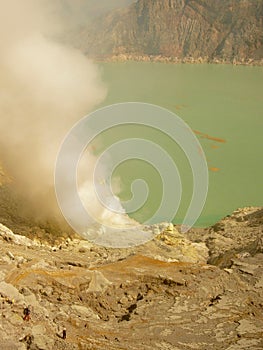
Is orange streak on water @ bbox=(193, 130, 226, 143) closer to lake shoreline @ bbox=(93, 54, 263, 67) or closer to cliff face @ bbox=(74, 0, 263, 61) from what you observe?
lake shoreline @ bbox=(93, 54, 263, 67)

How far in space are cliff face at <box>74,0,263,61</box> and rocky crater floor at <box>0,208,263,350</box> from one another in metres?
68.9

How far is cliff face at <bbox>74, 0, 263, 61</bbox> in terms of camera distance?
7769 cm

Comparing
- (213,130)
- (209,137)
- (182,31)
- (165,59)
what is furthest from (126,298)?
(182,31)

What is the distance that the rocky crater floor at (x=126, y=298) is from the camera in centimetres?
572

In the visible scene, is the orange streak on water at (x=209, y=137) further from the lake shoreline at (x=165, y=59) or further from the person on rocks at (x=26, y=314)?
the lake shoreline at (x=165, y=59)

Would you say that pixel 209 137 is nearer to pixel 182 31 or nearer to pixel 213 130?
pixel 213 130

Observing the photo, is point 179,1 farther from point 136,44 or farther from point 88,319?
point 88,319

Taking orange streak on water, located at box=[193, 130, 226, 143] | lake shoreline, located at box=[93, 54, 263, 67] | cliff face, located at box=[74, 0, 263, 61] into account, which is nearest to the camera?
orange streak on water, located at box=[193, 130, 226, 143]

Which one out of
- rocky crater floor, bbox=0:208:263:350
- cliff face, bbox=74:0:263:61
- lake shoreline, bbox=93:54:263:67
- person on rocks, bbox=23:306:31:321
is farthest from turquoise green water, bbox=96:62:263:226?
cliff face, bbox=74:0:263:61

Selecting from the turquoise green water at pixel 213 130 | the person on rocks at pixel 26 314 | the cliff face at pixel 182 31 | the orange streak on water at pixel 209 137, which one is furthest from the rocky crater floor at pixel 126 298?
the cliff face at pixel 182 31

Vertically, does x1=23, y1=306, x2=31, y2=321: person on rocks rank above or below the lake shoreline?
below

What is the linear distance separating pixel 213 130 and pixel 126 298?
842 inches

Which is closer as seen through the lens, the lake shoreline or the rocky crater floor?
the rocky crater floor

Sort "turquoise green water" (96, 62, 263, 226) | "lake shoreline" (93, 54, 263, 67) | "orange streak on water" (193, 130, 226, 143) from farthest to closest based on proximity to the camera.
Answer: "lake shoreline" (93, 54, 263, 67), "orange streak on water" (193, 130, 226, 143), "turquoise green water" (96, 62, 263, 226)
